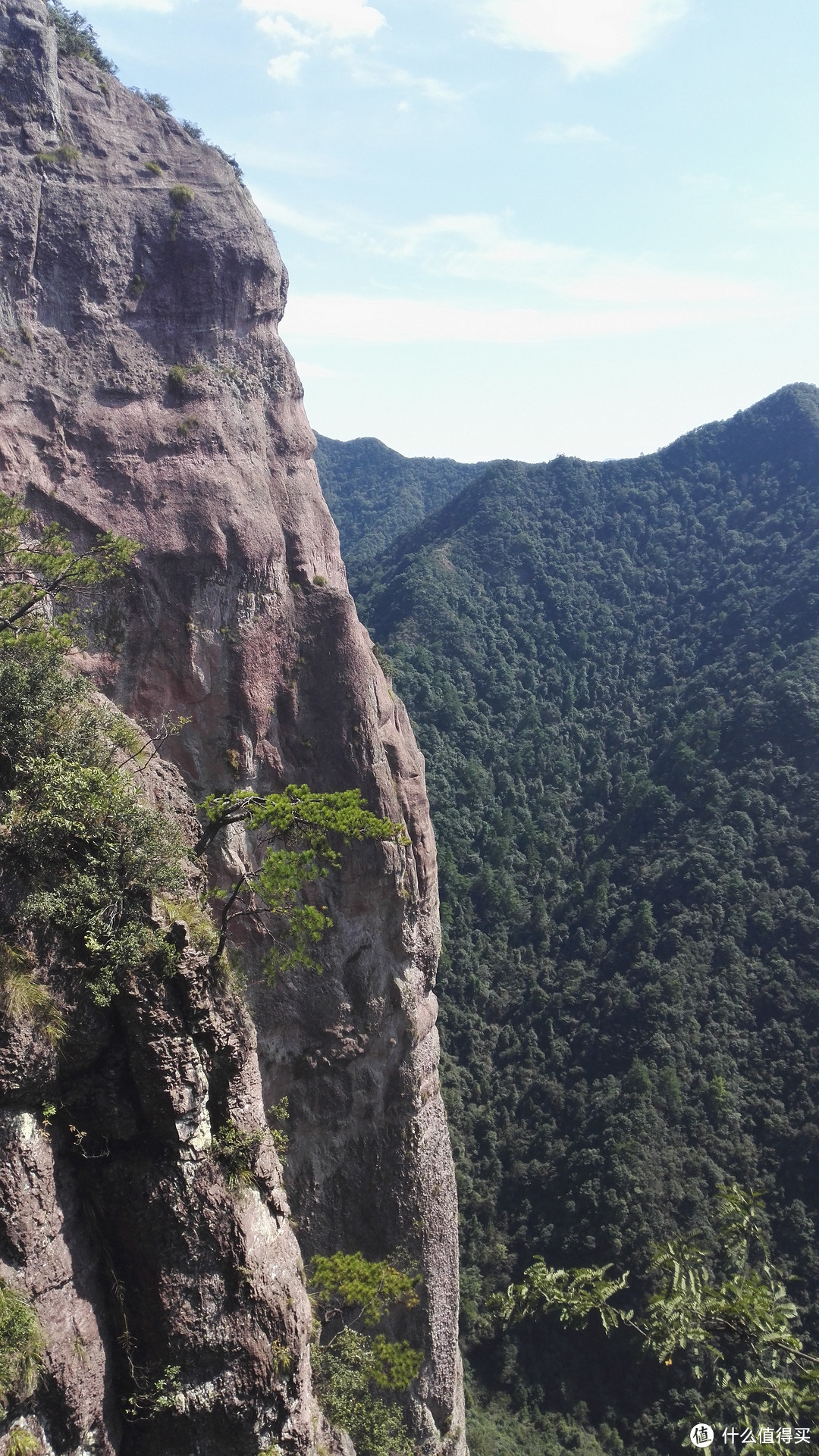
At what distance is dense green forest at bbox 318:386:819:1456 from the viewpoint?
34.2 meters

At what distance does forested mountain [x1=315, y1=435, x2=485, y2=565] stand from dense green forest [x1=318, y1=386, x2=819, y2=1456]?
25764 mm

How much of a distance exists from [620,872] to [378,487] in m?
84.7

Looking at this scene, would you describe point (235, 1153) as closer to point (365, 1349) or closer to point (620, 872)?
point (365, 1349)

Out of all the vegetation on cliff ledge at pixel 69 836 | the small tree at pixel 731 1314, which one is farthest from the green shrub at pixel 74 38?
the small tree at pixel 731 1314

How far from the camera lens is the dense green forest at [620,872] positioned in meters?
34.2

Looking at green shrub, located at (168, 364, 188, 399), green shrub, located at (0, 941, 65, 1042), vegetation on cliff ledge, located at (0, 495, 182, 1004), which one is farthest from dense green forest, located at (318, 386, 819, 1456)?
green shrub, located at (168, 364, 188, 399)

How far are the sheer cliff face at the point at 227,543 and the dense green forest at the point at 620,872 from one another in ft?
33.1

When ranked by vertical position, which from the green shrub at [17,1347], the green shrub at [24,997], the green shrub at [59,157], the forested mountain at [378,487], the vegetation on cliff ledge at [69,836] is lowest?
the green shrub at [17,1347]

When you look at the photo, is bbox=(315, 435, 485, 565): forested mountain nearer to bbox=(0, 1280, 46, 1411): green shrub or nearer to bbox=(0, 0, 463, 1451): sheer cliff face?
bbox=(0, 0, 463, 1451): sheer cliff face

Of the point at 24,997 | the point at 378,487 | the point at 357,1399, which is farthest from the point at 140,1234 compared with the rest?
the point at 378,487

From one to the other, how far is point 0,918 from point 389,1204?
1509cm

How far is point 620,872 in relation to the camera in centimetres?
5028

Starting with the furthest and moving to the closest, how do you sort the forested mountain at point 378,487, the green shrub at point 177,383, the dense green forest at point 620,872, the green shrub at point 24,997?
the forested mountain at point 378,487, the dense green forest at point 620,872, the green shrub at point 177,383, the green shrub at point 24,997

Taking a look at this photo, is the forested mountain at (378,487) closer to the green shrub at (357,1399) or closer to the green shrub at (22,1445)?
the green shrub at (357,1399)
